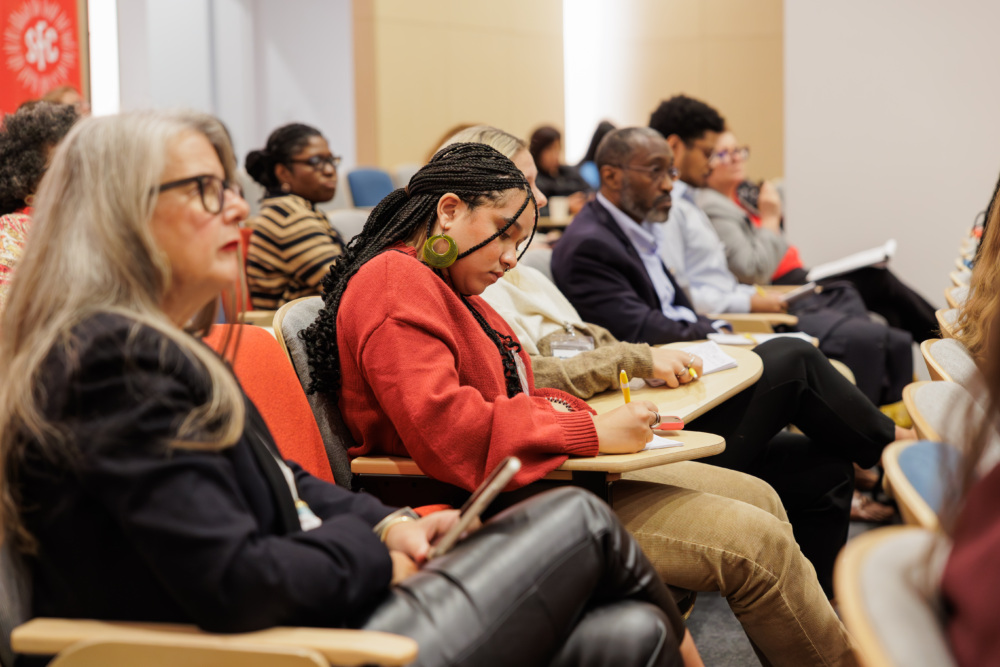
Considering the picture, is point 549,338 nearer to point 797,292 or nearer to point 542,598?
point 542,598

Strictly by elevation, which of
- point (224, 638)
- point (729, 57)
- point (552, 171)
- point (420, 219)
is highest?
point (729, 57)

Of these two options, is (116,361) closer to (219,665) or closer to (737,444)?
(219,665)

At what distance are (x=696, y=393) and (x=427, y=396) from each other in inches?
29.8

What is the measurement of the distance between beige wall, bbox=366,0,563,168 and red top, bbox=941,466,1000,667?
7345 mm

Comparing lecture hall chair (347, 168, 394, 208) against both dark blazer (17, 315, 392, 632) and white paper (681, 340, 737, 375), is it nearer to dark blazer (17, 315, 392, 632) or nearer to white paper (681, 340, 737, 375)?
white paper (681, 340, 737, 375)

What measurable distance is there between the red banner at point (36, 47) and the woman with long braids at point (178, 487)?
2776mm

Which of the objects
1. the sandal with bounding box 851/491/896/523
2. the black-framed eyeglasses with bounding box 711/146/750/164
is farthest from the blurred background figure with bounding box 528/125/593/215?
the sandal with bounding box 851/491/896/523

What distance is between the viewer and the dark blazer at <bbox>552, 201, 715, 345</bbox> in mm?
2832

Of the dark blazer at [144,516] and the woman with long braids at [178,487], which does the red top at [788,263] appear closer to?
the woman with long braids at [178,487]

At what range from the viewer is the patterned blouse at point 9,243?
221 centimetres

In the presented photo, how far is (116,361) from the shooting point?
1.00 meters

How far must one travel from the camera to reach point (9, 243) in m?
2.22

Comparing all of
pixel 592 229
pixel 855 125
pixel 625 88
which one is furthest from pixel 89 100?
pixel 625 88

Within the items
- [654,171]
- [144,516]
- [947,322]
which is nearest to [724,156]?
→ [654,171]
